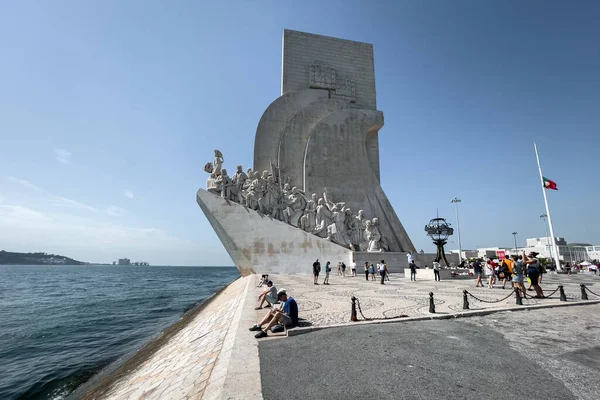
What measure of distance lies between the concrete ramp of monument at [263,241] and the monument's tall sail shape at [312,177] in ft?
0.14

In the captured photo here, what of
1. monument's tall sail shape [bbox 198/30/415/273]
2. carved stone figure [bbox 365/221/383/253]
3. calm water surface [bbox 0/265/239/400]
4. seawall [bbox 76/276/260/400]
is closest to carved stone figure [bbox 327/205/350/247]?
monument's tall sail shape [bbox 198/30/415/273]

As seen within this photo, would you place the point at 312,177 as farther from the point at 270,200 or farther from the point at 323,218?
the point at 270,200

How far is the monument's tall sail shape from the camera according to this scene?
14289 mm

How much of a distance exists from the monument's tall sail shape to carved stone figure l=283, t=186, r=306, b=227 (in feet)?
0.16

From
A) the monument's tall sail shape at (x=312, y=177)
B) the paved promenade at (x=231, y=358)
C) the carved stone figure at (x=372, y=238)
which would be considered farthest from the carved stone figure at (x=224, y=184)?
the paved promenade at (x=231, y=358)

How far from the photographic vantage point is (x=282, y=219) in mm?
15000

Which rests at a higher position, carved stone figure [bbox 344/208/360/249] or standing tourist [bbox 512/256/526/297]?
carved stone figure [bbox 344/208/360/249]

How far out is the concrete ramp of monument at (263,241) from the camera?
14016 millimetres

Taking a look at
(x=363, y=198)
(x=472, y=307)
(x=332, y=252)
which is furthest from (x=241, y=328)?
(x=363, y=198)

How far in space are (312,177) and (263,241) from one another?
519cm

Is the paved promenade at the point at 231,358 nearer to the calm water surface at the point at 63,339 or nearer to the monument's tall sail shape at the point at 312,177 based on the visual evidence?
the calm water surface at the point at 63,339

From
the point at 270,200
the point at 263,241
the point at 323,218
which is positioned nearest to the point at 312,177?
the point at 323,218

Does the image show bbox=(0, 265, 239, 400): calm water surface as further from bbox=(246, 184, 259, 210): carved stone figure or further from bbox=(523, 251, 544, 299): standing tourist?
bbox=(523, 251, 544, 299): standing tourist

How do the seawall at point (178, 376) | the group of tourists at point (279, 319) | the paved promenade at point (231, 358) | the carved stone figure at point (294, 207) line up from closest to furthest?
1. the paved promenade at point (231, 358)
2. the seawall at point (178, 376)
3. the group of tourists at point (279, 319)
4. the carved stone figure at point (294, 207)
